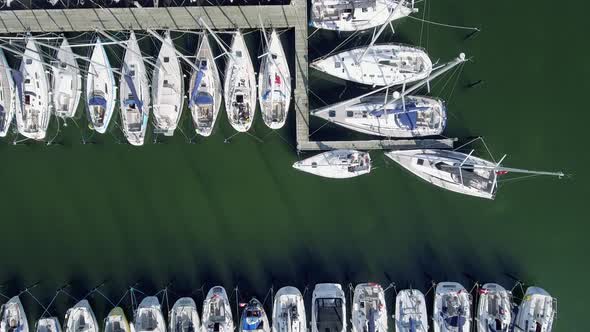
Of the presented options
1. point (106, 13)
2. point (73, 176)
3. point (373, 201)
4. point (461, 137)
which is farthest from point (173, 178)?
point (461, 137)

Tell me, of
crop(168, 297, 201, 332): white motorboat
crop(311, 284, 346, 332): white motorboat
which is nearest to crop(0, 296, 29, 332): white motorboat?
crop(168, 297, 201, 332): white motorboat

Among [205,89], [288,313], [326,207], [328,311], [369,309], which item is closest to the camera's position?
[328,311]

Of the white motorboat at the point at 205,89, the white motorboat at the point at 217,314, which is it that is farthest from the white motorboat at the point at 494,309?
the white motorboat at the point at 205,89

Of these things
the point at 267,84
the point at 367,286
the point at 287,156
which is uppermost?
the point at 267,84

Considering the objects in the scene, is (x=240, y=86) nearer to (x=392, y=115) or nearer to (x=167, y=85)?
(x=167, y=85)

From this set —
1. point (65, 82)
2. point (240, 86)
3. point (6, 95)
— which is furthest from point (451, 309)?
point (6, 95)

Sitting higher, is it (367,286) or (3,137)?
(3,137)

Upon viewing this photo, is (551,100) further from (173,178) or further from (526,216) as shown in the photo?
(173,178)
